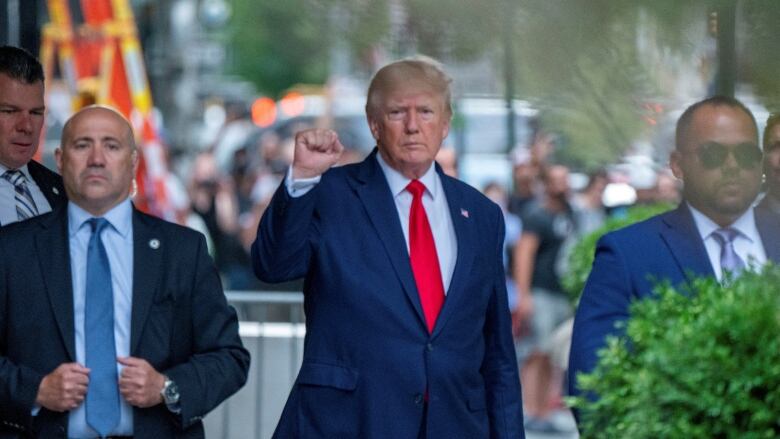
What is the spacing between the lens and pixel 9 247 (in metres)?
3.72

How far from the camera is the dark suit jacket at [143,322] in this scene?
142 inches

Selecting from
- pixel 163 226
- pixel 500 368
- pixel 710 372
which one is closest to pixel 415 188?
pixel 500 368

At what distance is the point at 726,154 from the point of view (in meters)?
2.41

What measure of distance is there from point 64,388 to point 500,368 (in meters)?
1.21

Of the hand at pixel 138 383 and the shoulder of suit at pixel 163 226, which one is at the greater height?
the shoulder of suit at pixel 163 226

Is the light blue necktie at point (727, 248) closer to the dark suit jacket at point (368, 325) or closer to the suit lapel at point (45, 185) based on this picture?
the dark suit jacket at point (368, 325)

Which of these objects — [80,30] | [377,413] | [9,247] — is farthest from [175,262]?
[80,30]

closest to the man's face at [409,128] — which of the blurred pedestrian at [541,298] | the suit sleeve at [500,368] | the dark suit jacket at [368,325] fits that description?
the dark suit jacket at [368,325]

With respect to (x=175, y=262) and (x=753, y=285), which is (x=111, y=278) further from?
(x=753, y=285)

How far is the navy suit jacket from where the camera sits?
10.7ft

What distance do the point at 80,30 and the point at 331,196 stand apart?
4.57 feet

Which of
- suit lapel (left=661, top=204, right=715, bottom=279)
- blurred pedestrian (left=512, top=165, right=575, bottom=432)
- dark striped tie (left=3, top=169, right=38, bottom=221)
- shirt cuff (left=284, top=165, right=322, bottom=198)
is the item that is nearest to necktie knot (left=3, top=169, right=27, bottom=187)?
dark striped tie (left=3, top=169, right=38, bottom=221)

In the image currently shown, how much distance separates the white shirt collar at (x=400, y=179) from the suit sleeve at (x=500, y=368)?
0.24m

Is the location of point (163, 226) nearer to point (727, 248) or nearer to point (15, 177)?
point (15, 177)
